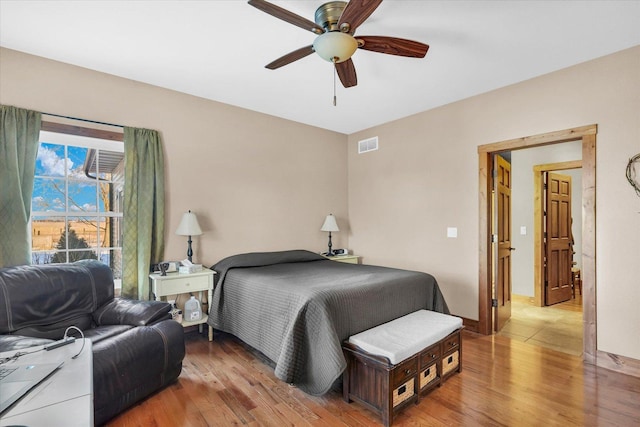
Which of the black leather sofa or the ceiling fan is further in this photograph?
the black leather sofa

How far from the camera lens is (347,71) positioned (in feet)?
7.79

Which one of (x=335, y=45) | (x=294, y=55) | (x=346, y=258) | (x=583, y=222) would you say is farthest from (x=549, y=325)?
(x=294, y=55)

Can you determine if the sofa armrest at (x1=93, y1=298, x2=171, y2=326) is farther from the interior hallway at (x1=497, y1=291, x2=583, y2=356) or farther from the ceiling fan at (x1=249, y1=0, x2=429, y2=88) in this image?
the interior hallway at (x1=497, y1=291, x2=583, y2=356)

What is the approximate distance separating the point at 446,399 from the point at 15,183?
372 cm

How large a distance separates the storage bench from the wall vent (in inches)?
114

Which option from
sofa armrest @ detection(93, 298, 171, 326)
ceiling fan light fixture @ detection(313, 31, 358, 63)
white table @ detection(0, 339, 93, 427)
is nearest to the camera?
white table @ detection(0, 339, 93, 427)

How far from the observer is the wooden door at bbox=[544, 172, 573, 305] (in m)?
4.68

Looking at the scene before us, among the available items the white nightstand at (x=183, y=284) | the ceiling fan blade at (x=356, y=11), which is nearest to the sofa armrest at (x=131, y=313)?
the white nightstand at (x=183, y=284)

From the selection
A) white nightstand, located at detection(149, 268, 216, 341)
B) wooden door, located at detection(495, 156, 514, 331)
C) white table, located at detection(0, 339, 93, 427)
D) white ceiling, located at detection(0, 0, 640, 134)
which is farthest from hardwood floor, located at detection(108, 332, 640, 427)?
white ceiling, located at detection(0, 0, 640, 134)

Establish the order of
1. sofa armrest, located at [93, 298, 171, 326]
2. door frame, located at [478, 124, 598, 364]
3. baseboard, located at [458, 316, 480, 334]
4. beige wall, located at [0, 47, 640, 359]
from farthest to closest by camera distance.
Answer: baseboard, located at [458, 316, 480, 334]
door frame, located at [478, 124, 598, 364]
beige wall, located at [0, 47, 640, 359]
sofa armrest, located at [93, 298, 171, 326]

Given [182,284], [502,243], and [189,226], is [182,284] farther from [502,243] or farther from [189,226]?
[502,243]

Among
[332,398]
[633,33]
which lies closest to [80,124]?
[332,398]

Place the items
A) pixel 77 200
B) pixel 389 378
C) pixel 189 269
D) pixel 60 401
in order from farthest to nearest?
pixel 189 269 < pixel 77 200 < pixel 389 378 < pixel 60 401

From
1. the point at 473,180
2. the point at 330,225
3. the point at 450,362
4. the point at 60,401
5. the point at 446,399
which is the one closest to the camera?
the point at 60,401
